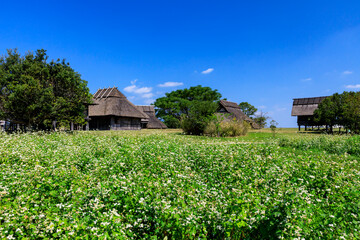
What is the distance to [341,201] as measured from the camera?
192 inches

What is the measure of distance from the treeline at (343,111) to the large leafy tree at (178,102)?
24078 millimetres

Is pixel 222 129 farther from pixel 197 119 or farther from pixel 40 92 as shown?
pixel 40 92

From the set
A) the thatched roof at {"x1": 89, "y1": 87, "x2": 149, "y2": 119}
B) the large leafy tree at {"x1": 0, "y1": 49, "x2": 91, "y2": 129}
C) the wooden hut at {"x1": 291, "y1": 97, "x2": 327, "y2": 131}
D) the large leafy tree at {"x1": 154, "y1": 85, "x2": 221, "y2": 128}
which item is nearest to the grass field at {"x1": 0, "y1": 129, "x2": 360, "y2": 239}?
the large leafy tree at {"x1": 0, "y1": 49, "x2": 91, "y2": 129}

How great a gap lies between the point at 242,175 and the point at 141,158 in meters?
3.10

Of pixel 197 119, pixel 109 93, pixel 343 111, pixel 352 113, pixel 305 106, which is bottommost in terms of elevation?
pixel 197 119

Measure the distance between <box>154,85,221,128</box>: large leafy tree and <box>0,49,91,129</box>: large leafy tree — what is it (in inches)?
1131

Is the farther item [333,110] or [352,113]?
[333,110]

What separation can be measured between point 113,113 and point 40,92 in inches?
630

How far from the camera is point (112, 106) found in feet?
122

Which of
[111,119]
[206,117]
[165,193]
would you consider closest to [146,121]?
[111,119]

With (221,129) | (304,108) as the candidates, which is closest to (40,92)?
(221,129)

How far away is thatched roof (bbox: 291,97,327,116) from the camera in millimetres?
43969

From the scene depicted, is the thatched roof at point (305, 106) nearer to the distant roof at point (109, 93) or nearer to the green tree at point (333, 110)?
the green tree at point (333, 110)

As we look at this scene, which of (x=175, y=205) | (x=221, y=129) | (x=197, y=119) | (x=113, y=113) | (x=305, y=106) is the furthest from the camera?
(x=305, y=106)
